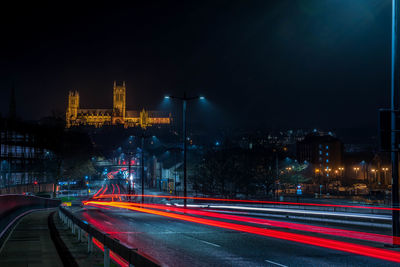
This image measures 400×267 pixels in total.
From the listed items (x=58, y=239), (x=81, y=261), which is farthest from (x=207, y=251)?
(x=58, y=239)

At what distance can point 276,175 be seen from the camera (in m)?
62.1

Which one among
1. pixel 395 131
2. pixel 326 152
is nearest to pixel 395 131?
pixel 395 131

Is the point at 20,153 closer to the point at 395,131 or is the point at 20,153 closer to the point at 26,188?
the point at 26,188

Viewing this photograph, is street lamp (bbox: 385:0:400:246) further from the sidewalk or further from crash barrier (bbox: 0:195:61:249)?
crash barrier (bbox: 0:195:61:249)

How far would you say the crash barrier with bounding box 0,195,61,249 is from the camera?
1990 cm

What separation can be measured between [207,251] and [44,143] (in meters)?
63.9

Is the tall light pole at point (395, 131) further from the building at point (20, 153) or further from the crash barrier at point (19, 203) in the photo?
the building at point (20, 153)

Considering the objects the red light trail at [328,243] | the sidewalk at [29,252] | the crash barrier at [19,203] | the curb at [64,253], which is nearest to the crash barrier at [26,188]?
the crash barrier at [19,203]

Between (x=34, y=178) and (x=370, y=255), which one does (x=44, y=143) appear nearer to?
(x=34, y=178)

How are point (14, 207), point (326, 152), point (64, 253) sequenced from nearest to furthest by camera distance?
point (64, 253) < point (14, 207) < point (326, 152)

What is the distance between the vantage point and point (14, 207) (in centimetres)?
2825

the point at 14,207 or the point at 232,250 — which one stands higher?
the point at 14,207

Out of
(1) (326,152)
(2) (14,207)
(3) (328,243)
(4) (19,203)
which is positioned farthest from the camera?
(1) (326,152)

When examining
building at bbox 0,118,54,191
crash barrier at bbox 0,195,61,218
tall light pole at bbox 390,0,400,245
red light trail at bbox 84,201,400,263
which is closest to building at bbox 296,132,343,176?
building at bbox 0,118,54,191
